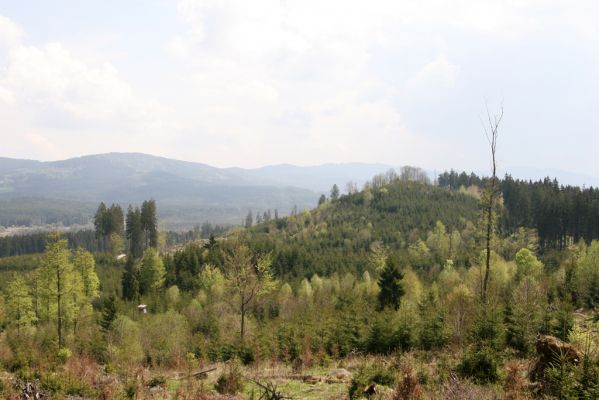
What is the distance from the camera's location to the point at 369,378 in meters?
14.2

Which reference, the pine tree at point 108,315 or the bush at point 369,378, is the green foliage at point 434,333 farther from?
the pine tree at point 108,315

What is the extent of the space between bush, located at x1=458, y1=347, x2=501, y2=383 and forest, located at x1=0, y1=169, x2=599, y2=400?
5 centimetres

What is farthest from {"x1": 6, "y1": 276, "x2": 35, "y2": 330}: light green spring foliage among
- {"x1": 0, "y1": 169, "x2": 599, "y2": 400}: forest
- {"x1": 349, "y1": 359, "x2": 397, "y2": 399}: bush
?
{"x1": 349, "y1": 359, "x2": 397, "y2": 399}: bush

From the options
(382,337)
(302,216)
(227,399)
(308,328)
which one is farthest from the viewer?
(302,216)

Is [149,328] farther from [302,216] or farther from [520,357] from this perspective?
[302,216]

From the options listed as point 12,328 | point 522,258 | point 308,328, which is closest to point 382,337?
point 308,328

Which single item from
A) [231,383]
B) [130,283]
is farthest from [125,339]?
[130,283]

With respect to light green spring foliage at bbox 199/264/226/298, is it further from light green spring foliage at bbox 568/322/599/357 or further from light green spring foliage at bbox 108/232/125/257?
light green spring foliage at bbox 568/322/599/357

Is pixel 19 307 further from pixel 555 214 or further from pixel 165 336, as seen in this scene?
pixel 555 214

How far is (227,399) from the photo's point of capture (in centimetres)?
1278

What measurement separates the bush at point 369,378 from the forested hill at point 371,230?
69.1 m

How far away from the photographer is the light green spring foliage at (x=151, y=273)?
3199 inches

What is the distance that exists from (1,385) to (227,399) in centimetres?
747

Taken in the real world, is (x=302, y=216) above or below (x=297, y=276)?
above
